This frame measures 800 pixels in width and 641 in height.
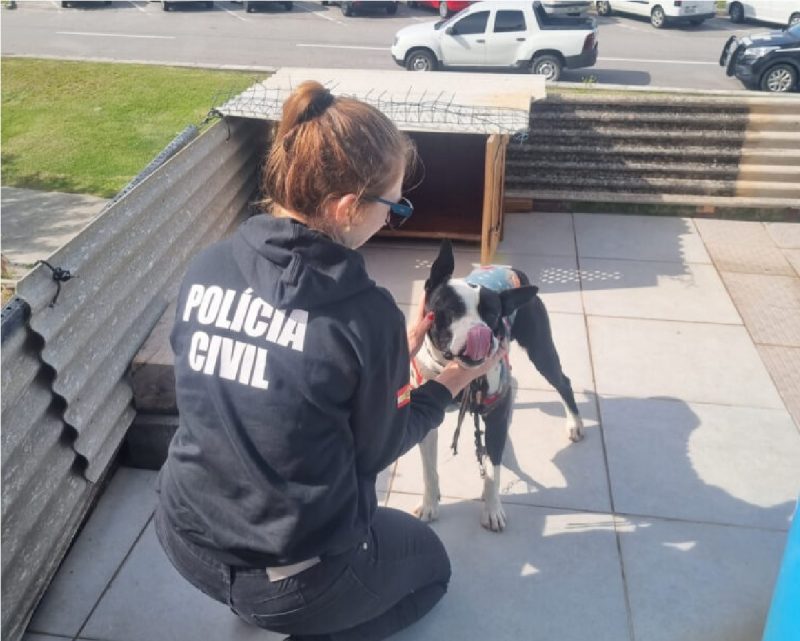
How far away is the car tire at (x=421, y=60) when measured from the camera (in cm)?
1535

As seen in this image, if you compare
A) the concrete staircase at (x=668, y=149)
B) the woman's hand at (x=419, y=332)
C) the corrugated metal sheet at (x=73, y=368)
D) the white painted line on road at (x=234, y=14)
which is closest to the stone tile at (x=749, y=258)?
A: the concrete staircase at (x=668, y=149)

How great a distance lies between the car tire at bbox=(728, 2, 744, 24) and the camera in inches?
878

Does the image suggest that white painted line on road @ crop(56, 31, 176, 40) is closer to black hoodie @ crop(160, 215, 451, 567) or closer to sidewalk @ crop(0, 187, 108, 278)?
sidewalk @ crop(0, 187, 108, 278)

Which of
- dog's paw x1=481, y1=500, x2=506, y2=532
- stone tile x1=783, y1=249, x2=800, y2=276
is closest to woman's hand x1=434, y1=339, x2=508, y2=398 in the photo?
dog's paw x1=481, y1=500, x2=506, y2=532

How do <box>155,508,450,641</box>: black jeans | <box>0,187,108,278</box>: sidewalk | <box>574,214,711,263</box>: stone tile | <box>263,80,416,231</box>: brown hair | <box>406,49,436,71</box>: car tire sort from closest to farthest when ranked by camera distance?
<box>263,80,416,231</box>: brown hair
<box>155,508,450,641</box>: black jeans
<box>574,214,711,263</box>: stone tile
<box>0,187,108,278</box>: sidewalk
<box>406,49,436,71</box>: car tire

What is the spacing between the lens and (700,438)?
4.45 metres

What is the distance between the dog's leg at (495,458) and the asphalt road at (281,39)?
45.5 ft

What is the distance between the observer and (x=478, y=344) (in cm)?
291

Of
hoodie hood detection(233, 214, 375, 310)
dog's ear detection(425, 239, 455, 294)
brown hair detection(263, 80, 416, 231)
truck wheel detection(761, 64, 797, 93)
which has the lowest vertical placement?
truck wheel detection(761, 64, 797, 93)

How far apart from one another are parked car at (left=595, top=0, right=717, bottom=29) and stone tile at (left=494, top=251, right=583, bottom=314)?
1805 cm

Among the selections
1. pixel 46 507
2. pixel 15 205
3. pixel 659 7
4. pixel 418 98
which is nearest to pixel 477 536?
pixel 46 507

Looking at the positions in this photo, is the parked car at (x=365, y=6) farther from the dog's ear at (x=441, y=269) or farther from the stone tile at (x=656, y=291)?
the dog's ear at (x=441, y=269)

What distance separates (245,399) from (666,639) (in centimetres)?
225

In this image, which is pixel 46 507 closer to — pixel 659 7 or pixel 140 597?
pixel 140 597
